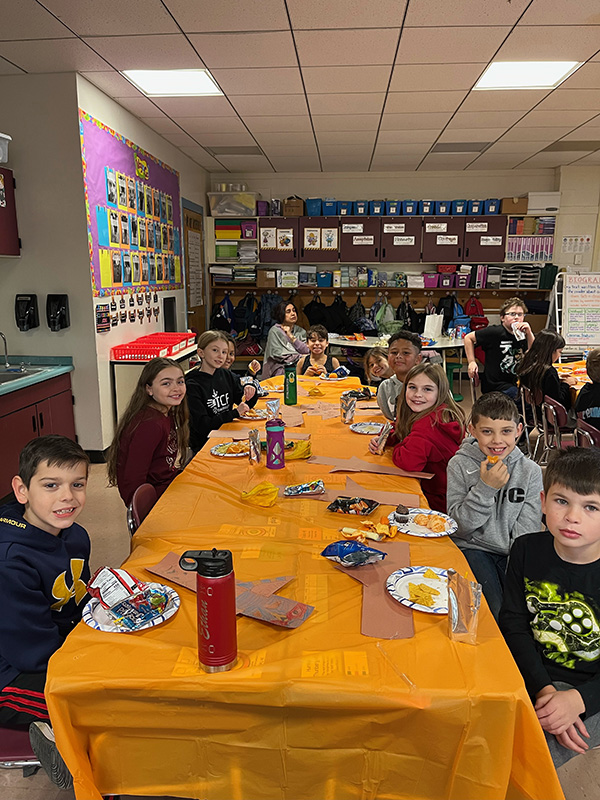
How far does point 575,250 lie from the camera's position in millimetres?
7855

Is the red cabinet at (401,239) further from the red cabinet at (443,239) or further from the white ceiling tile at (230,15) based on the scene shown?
the white ceiling tile at (230,15)

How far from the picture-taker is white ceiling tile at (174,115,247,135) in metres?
5.22

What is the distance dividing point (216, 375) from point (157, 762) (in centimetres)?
255

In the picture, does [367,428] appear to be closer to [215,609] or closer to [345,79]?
[215,609]

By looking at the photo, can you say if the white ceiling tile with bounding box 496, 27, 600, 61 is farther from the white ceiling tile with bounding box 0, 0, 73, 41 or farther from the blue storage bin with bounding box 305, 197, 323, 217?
the blue storage bin with bounding box 305, 197, 323, 217

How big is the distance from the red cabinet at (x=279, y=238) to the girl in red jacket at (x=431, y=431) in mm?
5911

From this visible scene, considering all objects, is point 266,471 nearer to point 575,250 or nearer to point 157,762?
point 157,762

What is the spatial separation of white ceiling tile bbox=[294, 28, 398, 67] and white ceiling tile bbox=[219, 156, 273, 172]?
3.43 metres

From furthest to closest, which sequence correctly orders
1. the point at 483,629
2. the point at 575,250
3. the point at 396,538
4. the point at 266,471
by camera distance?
the point at 575,250 → the point at 266,471 → the point at 396,538 → the point at 483,629

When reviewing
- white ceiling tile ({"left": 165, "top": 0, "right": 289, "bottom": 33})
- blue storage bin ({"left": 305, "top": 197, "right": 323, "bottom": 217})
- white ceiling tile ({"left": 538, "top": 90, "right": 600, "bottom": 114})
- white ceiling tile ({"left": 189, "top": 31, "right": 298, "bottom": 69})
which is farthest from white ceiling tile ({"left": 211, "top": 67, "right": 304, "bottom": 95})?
blue storage bin ({"left": 305, "top": 197, "right": 323, "bottom": 217})

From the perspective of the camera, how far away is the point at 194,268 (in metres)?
7.62

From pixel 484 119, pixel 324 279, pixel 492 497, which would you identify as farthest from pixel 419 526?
pixel 324 279

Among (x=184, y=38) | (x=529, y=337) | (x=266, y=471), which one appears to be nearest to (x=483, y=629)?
(x=266, y=471)

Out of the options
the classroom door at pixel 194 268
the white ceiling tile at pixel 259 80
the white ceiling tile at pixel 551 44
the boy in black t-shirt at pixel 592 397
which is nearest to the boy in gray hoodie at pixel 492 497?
the boy in black t-shirt at pixel 592 397
